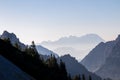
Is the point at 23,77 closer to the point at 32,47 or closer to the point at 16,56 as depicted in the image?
the point at 16,56

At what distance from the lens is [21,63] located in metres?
84.5

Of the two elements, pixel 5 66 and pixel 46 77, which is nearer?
pixel 5 66

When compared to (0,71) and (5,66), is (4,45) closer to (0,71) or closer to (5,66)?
(5,66)

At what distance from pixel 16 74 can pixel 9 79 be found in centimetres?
574

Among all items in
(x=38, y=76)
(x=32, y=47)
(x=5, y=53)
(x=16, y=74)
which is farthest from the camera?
(x=32, y=47)

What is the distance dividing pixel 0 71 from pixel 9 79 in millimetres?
2251

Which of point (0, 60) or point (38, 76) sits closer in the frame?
point (0, 60)

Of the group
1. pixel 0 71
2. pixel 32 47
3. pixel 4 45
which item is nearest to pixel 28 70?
pixel 4 45

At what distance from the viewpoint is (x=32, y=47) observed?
151500 millimetres

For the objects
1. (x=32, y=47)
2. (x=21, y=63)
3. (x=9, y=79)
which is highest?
(x=32, y=47)

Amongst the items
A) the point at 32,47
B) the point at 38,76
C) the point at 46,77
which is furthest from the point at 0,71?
the point at 32,47

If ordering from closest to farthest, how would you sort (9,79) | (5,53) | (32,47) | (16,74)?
1. (9,79)
2. (16,74)
3. (5,53)
4. (32,47)

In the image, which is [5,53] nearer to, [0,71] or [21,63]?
[21,63]

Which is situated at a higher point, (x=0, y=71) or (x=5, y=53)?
(x=5, y=53)
